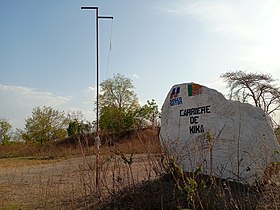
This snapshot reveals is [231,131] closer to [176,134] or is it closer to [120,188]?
[176,134]

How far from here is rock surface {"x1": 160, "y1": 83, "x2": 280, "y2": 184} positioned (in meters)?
6.72

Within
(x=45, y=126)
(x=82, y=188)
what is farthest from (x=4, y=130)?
(x=82, y=188)

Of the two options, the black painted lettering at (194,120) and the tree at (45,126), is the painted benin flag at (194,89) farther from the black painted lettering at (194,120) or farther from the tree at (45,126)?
the tree at (45,126)

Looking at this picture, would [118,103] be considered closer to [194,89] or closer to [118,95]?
[118,95]

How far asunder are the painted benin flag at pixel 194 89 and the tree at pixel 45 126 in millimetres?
36336

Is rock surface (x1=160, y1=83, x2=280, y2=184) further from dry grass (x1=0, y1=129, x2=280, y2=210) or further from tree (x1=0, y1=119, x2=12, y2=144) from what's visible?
tree (x1=0, y1=119, x2=12, y2=144)

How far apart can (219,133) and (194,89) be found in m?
1.73

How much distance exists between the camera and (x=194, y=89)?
7852mm

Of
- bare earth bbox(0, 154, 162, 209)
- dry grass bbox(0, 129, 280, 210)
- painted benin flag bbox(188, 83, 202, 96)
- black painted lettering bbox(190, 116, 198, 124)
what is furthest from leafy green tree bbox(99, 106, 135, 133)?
black painted lettering bbox(190, 116, 198, 124)

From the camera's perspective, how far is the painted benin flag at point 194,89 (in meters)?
7.75

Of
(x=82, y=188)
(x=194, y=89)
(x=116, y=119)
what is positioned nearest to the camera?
(x=194, y=89)

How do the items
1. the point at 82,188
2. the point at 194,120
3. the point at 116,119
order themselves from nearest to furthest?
the point at 194,120 < the point at 82,188 < the point at 116,119

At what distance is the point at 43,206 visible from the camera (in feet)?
23.5

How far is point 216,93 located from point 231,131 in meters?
0.87
